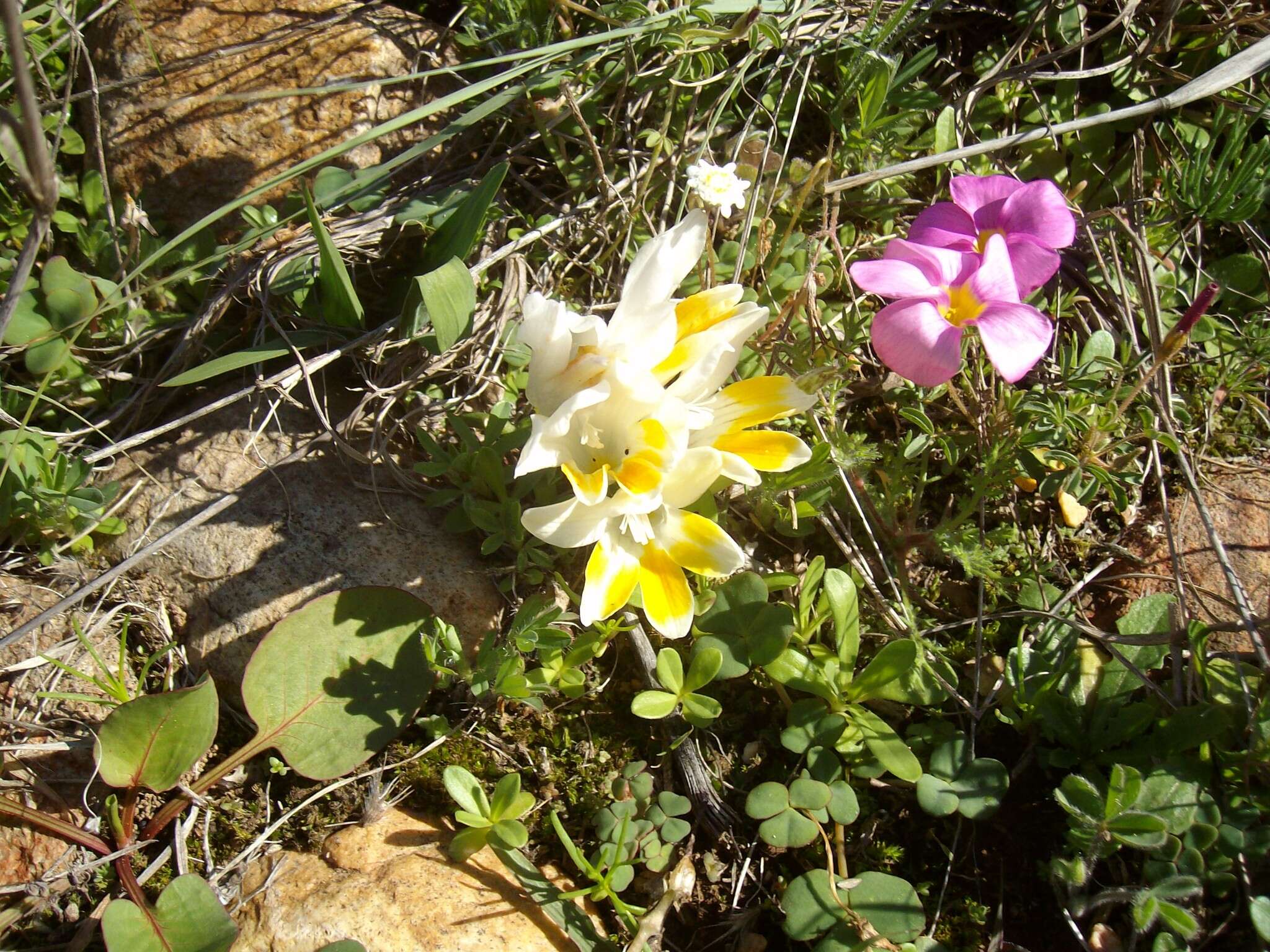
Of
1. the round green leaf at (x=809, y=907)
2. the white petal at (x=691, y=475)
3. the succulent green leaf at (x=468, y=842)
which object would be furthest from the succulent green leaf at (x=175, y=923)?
the white petal at (x=691, y=475)

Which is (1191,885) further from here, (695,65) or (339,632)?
(695,65)

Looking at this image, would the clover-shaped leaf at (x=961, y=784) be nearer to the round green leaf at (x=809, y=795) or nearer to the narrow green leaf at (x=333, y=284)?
the round green leaf at (x=809, y=795)

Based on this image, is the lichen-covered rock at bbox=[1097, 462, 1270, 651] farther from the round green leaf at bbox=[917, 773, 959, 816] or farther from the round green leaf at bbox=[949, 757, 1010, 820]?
the round green leaf at bbox=[917, 773, 959, 816]

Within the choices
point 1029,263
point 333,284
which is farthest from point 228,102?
point 1029,263

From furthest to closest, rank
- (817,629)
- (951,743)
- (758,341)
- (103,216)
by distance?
(103,216) → (758,341) → (817,629) → (951,743)

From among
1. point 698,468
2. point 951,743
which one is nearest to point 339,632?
point 698,468

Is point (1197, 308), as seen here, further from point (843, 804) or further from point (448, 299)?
point (448, 299)
